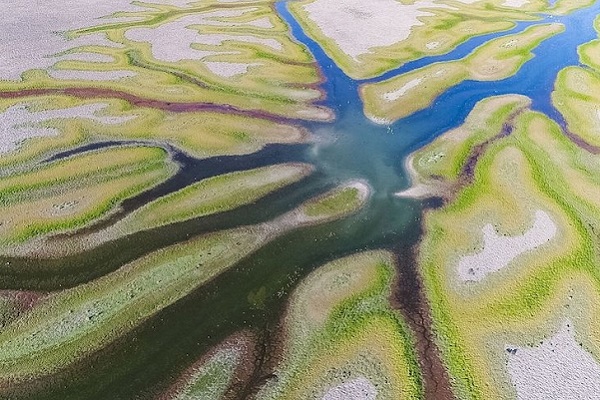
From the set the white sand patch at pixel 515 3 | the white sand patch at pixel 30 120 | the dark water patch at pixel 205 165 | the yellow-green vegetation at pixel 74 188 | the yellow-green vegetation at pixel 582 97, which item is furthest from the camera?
the white sand patch at pixel 515 3

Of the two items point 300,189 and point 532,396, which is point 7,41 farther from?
point 532,396

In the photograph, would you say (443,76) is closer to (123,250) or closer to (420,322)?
(420,322)

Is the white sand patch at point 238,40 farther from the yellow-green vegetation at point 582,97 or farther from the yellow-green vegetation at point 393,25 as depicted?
the yellow-green vegetation at point 582,97

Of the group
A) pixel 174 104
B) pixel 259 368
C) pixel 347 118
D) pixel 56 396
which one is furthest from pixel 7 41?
pixel 259 368

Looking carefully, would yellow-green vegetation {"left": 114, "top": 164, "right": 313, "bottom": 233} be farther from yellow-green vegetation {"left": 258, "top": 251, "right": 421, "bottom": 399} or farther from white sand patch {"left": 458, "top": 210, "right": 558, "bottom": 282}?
white sand patch {"left": 458, "top": 210, "right": 558, "bottom": 282}

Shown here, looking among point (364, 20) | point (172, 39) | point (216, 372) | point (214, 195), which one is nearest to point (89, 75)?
point (172, 39)

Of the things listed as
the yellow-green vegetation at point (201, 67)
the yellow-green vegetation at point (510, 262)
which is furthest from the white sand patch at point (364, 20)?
the yellow-green vegetation at point (510, 262)

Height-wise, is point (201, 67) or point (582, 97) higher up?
point (201, 67)
